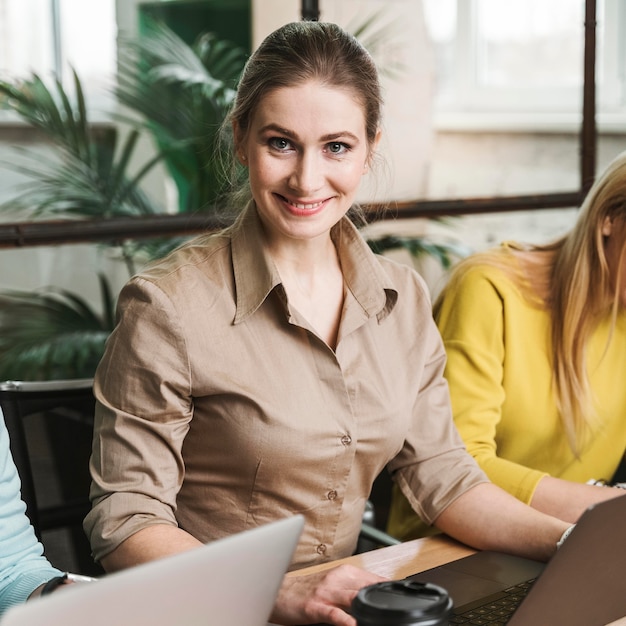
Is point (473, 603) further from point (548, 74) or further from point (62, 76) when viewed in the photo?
point (548, 74)

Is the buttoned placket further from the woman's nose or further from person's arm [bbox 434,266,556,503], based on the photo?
person's arm [bbox 434,266,556,503]

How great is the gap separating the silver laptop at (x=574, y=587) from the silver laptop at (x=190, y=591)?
359 millimetres

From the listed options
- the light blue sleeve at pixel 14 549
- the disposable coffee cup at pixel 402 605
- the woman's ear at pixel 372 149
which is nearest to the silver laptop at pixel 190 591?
the disposable coffee cup at pixel 402 605

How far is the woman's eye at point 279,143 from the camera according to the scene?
1508 mm

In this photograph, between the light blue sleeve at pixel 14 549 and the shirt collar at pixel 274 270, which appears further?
the shirt collar at pixel 274 270

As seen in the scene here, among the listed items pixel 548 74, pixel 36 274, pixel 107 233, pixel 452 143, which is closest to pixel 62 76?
pixel 36 274

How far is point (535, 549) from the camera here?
5.00 feet

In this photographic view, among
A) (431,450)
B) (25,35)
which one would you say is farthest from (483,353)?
(25,35)

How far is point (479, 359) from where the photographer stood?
1892 mm

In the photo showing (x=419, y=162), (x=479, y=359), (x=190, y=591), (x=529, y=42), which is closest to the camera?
(x=190, y=591)

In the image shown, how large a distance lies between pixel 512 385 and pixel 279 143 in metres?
0.70

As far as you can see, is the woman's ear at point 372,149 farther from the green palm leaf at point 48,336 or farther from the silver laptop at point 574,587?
the green palm leaf at point 48,336

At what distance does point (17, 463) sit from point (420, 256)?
6.15ft

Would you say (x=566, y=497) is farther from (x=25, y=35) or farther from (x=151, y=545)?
(x=25, y=35)
